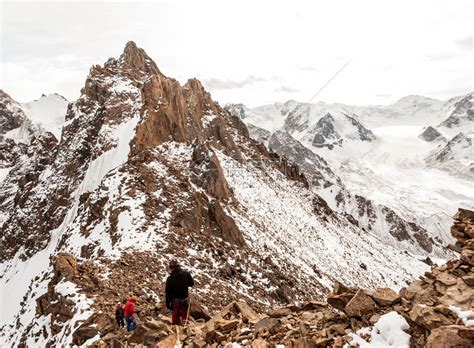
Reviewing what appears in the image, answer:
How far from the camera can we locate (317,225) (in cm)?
6322

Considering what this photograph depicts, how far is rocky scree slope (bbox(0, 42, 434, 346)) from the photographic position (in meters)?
25.3

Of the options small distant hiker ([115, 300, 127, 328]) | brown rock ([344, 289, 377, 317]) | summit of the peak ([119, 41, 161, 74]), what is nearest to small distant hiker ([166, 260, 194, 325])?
small distant hiker ([115, 300, 127, 328])

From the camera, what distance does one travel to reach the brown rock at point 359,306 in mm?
9977

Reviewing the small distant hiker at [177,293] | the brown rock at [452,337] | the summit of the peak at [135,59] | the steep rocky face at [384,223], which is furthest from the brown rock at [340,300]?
the steep rocky face at [384,223]

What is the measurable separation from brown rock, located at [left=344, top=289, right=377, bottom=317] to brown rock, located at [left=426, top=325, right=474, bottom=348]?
226 cm

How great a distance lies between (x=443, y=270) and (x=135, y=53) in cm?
7308

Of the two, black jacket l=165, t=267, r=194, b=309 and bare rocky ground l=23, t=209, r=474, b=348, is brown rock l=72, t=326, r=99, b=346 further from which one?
black jacket l=165, t=267, r=194, b=309

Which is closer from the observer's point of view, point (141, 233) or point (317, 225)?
point (141, 233)

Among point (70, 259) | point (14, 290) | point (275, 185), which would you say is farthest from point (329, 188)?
point (70, 259)

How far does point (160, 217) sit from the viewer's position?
30328 mm

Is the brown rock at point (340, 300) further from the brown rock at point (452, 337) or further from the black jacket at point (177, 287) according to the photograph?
the black jacket at point (177, 287)

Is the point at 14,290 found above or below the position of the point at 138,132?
below

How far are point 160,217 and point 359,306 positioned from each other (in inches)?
876

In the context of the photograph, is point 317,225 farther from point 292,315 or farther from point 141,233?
point 292,315
